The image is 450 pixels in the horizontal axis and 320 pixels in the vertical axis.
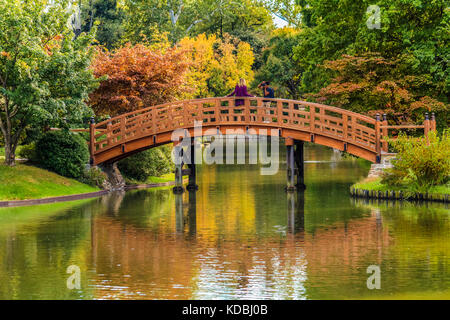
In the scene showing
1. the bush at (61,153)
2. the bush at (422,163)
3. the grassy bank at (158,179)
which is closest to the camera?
the bush at (422,163)

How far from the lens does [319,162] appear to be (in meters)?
56.3

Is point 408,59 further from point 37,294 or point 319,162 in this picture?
point 37,294

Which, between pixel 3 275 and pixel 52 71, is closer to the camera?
pixel 3 275

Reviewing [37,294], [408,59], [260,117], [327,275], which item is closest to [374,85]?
[408,59]

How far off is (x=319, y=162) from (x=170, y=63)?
668 inches

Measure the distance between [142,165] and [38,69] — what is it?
9.02 meters

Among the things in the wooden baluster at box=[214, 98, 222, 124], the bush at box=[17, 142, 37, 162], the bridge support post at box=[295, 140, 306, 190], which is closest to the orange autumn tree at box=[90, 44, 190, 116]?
the bush at box=[17, 142, 37, 162]

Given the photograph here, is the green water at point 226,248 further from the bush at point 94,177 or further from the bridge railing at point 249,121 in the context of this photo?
the bridge railing at point 249,121

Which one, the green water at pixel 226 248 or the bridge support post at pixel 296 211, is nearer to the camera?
the green water at pixel 226 248

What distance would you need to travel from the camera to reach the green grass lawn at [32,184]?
31422mm

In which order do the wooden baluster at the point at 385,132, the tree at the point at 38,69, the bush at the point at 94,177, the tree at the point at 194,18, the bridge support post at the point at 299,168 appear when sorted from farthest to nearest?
1. the tree at the point at 194,18
2. the bridge support post at the point at 299,168
3. the bush at the point at 94,177
4. the wooden baluster at the point at 385,132
5. the tree at the point at 38,69

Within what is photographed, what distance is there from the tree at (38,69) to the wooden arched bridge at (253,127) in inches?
105

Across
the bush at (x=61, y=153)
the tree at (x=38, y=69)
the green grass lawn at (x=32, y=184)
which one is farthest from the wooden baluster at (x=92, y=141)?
the green grass lawn at (x=32, y=184)
